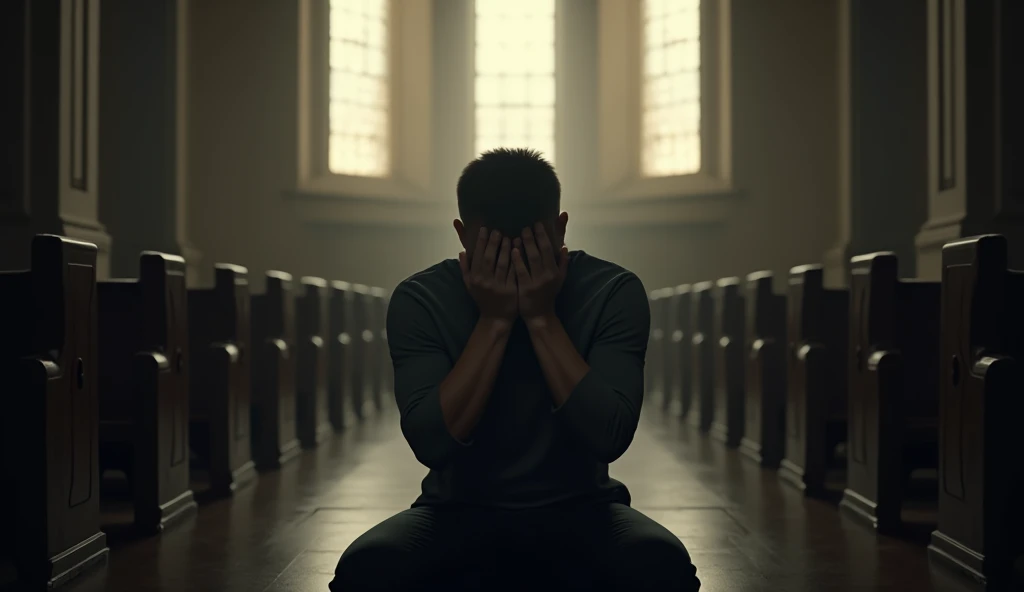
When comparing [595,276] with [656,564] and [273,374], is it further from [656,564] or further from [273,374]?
[273,374]

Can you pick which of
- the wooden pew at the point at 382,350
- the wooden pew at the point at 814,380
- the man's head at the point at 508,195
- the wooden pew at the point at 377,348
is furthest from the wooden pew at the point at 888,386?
the wooden pew at the point at 382,350

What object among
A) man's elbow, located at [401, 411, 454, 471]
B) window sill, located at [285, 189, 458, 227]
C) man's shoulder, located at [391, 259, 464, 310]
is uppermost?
window sill, located at [285, 189, 458, 227]

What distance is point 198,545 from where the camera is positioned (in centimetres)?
376

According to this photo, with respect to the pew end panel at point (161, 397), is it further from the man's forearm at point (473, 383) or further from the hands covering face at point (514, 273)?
the hands covering face at point (514, 273)

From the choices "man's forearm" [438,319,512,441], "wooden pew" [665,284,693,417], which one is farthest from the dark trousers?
"wooden pew" [665,284,693,417]

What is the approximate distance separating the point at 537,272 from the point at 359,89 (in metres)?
12.2

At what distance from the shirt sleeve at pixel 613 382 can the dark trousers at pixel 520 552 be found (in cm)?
17

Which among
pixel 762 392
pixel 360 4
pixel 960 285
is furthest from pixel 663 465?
pixel 360 4

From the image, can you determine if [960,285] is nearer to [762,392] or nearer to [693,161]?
[762,392]

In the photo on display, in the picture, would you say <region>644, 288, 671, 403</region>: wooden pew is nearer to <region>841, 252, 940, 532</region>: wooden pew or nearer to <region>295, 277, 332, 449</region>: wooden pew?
<region>295, 277, 332, 449</region>: wooden pew

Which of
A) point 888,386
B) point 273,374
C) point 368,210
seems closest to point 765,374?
point 888,386

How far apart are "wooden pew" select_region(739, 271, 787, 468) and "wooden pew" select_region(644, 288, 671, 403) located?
353 centimetres

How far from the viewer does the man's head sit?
2.14 m

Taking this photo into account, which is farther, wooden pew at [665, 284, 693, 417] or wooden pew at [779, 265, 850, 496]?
wooden pew at [665, 284, 693, 417]
